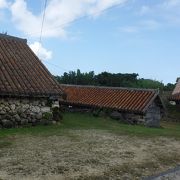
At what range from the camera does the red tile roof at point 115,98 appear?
20062mm

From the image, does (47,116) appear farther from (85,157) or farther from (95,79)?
(95,79)

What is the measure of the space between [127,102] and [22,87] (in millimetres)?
8458

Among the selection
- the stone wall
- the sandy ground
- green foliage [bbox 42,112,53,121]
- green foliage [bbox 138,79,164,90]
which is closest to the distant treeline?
green foliage [bbox 138,79,164,90]

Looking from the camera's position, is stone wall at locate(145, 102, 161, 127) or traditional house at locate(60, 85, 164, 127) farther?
stone wall at locate(145, 102, 161, 127)

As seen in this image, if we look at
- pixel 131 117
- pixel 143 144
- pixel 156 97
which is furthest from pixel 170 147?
pixel 156 97

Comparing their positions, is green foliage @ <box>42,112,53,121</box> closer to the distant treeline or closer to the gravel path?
the gravel path

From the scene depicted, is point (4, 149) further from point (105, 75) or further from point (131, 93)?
point (105, 75)

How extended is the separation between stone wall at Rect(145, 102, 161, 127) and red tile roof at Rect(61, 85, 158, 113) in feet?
2.01

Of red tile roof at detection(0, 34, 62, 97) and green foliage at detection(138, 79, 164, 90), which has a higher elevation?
green foliage at detection(138, 79, 164, 90)

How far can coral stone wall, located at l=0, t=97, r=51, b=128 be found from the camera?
13204 mm

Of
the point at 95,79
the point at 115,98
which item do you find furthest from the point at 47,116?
the point at 95,79

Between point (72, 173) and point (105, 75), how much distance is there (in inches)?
1322

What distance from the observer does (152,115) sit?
20.9 meters

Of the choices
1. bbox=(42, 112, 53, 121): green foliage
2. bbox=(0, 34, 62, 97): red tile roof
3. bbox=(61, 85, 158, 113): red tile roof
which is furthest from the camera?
bbox=(61, 85, 158, 113): red tile roof
